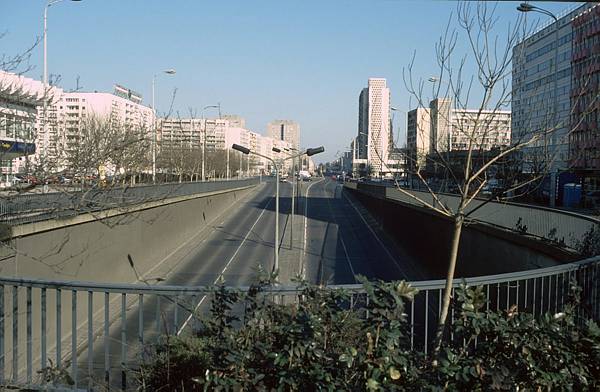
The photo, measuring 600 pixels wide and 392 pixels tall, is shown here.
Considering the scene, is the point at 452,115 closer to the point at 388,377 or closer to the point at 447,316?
the point at 447,316

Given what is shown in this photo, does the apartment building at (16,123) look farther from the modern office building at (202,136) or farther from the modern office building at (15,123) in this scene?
the modern office building at (202,136)

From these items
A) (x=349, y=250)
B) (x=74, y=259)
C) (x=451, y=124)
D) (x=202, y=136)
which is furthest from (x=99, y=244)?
(x=349, y=250)

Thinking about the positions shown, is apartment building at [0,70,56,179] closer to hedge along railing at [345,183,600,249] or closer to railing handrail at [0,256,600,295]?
railing handrail at [0,256,600,295]

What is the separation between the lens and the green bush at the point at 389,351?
3473 millimetres

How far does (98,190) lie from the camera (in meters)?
13.2

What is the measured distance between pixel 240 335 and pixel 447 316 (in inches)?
71.0

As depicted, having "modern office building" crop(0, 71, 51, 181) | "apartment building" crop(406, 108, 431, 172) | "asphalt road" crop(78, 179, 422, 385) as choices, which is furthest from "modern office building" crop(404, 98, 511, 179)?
"asphalt road" crop(78, 179, 422, 385)

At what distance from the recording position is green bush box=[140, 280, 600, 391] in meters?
3.47

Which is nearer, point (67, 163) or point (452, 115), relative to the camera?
point (452, 115)

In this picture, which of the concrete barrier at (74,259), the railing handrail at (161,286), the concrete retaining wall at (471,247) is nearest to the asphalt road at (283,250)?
the concrete barrier at (74,259)

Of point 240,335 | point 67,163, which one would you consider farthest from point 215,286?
point 67,163

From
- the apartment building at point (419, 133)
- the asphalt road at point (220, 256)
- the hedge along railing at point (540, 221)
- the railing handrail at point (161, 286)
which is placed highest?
the apartment building at point (419, 133)

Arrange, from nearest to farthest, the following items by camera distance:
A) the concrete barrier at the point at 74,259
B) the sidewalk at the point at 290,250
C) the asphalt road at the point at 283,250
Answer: the concrete barrier at the point at 74,259, the asphalt road at the point at 283,250, the sidewalk at the point at 290,250

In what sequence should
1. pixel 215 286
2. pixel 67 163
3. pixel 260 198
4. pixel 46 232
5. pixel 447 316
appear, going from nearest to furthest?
pixel 215 286 < pixel 447 316 < pixel 67 163 < pixel 46 232 < pixel 260 198
